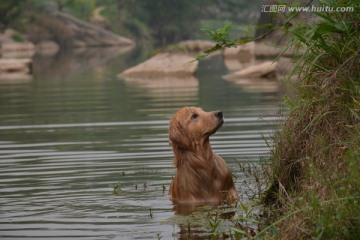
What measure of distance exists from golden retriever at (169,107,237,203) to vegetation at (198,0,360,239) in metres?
1.18

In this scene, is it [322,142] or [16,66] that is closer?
[322,142]

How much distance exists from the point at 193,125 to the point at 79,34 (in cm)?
6059

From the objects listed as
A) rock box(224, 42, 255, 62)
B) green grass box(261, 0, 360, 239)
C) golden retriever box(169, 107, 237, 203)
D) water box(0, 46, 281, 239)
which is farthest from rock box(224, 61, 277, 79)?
green grass box(261, 0, 360, 239)

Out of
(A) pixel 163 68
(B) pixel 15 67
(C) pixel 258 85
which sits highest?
(C) pixel 258 85

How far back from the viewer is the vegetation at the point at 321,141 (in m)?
6.82

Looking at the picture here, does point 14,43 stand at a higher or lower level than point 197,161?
lower

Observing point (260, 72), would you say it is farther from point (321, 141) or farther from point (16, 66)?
point (321, 141)

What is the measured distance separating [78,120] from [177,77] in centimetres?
1314

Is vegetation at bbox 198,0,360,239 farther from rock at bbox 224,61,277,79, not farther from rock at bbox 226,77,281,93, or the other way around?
rock at bbox 224,61,277,79

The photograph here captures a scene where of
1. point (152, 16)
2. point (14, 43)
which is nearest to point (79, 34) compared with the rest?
point (14, 43)

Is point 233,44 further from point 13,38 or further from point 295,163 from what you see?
point 13,38

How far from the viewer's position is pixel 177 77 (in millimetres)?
31641

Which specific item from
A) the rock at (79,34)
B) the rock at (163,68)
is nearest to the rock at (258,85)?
the rock at (163,68)

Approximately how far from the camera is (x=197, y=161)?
10.2 metres
